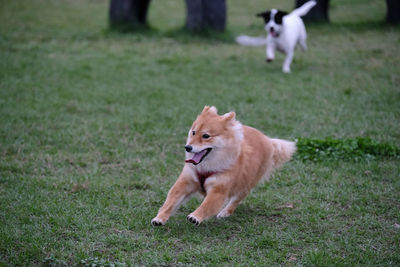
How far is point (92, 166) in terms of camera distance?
17.9 feet

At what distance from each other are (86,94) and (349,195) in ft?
16.5

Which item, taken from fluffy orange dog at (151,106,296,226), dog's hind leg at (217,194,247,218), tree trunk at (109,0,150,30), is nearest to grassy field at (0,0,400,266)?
dog's hind leg at (217,194,247,218)

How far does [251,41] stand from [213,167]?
947 cm

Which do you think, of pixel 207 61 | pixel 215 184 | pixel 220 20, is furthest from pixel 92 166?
pixel 220 20

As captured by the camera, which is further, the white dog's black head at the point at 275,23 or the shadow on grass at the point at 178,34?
the shadow on grass at the point at 178,34

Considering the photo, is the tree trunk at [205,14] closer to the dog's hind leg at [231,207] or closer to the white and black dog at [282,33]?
the white and black dog at [282,33]

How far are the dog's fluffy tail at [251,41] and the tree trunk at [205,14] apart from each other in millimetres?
831

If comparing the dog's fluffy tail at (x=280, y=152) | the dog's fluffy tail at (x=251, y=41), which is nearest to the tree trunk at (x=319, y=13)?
the dog's fluffy tail at (x=251, y=41)

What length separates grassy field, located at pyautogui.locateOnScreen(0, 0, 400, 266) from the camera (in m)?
3.76

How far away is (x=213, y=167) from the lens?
4.03 m

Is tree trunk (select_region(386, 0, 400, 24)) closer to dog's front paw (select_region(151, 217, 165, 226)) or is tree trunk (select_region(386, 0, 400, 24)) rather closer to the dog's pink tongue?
the dog's pink tongue

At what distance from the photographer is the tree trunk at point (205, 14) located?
13.3 metres

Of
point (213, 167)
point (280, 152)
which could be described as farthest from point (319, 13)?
point (213, 167)

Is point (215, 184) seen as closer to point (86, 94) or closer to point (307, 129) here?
point (307, 129)
